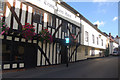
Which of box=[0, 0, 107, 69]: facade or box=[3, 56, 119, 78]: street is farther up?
box=[0, 0, 107, 69]: facade

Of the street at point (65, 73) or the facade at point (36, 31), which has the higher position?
the facade at point (36, 31)

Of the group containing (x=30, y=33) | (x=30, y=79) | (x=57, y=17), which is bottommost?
(x=30, y=79)

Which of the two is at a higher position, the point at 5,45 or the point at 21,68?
the point at 5,45

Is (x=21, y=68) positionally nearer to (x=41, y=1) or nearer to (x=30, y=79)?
(x=30, y=79)

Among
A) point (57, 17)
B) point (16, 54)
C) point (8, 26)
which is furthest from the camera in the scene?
point (57, 17)

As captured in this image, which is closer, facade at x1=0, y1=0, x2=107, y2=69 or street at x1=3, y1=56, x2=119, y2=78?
street at x1=3, y1=56, x2=119, y2=78

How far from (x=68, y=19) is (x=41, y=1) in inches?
195

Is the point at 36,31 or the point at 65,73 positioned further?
the point at 36,31

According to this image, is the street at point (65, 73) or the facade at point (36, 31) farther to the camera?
the facade at point (36, 31)

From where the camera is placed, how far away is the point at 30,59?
27.4 ft

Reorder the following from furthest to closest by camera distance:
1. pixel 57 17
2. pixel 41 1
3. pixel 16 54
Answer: pixel 57 17 < pixel 41 1 < pixel 16 54

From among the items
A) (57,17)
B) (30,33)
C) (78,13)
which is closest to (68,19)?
(57,17)

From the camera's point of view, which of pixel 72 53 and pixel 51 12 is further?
pixel 72 53

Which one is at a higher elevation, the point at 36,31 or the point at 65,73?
the point at 36,31
